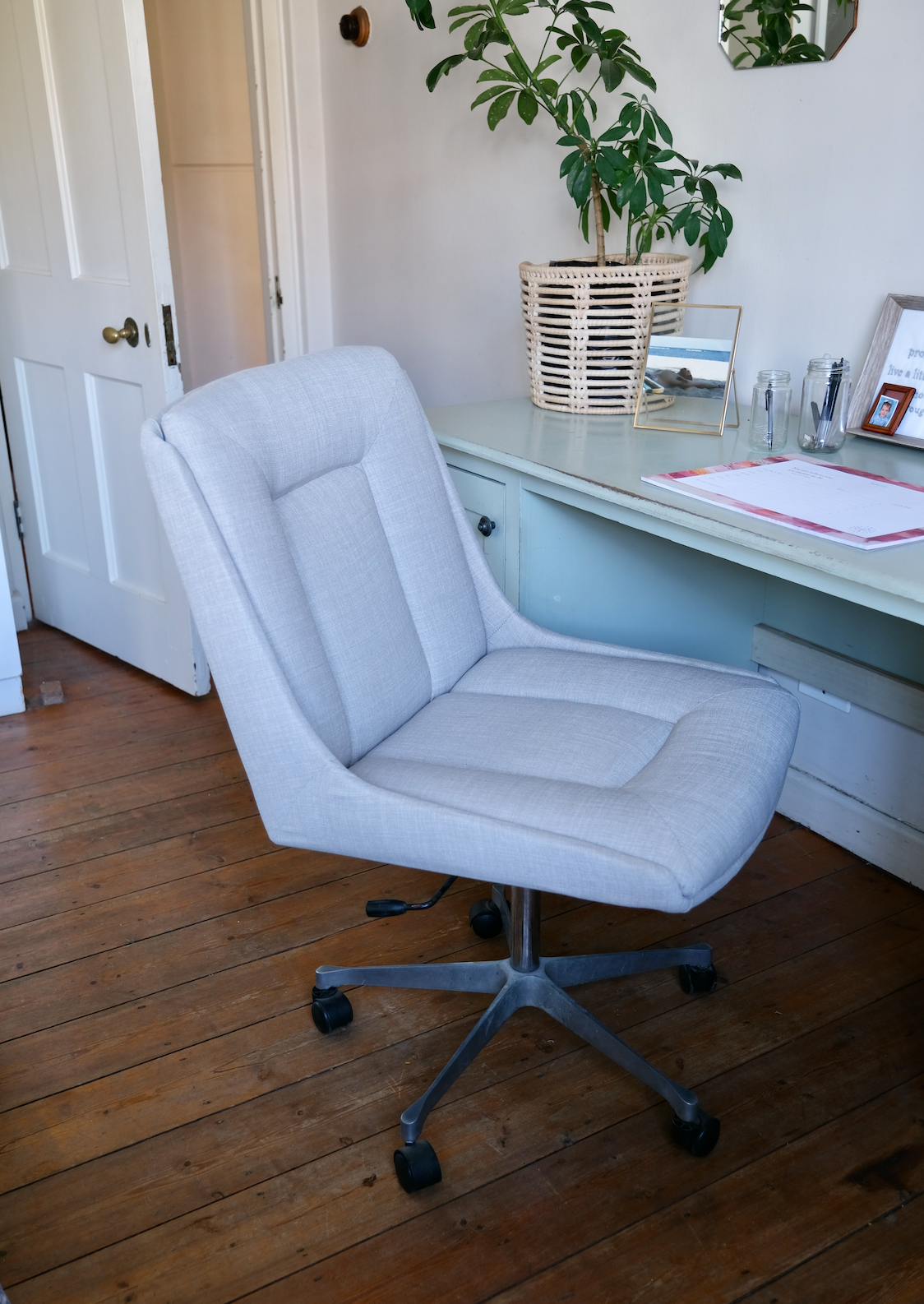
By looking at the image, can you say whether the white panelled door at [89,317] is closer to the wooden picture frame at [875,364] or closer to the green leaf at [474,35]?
the green leaf at [474,35]

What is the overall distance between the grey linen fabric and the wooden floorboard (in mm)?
432

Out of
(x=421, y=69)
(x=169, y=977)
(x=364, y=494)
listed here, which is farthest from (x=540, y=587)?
(x=421, y=69)

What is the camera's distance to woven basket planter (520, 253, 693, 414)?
6.00 ft

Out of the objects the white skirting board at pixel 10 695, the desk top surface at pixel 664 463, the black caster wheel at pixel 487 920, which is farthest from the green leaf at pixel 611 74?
the white skirting board at pixel 10 695

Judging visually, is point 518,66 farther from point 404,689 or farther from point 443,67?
point 404,689

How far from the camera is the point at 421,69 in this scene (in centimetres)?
262

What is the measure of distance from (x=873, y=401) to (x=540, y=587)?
0.59 metres

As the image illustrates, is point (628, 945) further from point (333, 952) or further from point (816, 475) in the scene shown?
point (816, 475)

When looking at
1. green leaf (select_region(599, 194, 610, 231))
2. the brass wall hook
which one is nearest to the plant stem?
green leaf (select_region(599, 194, 610, 231))

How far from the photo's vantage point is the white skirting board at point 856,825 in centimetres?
190

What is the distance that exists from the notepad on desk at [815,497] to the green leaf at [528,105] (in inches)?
31.0

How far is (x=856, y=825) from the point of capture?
2.00m

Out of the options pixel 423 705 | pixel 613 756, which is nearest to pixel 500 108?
pixel 423 705

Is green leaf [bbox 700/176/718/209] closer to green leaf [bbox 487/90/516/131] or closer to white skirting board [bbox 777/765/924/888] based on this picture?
green leaf [bbox 487/90/516/131]
